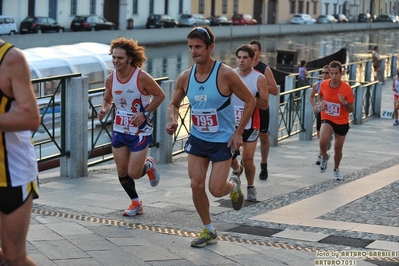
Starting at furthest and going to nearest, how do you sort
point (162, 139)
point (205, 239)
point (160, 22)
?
point (160, 22)
point (162, 139)
point (205, 239)

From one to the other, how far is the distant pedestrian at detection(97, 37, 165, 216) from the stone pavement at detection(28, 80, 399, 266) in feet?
1.47

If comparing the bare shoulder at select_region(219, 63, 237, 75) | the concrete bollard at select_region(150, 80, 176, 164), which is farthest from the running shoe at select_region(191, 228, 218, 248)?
the concrete bollard at select_region(150, 80, 176, 164)

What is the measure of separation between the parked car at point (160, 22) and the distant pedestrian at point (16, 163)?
194 feet

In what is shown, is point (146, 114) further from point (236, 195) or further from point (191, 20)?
point (191, 20)

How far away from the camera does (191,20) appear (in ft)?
219

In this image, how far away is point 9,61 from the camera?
13.8 feet

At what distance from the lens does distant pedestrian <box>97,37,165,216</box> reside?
808cm

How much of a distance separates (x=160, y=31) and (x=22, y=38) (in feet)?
51.7

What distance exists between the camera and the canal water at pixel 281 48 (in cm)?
4369

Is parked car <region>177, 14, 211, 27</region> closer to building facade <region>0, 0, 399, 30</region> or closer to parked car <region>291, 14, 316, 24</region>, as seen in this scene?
building facade <region>0, 0, 399, 30</region>

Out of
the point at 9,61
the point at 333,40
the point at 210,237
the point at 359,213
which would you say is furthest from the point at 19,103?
the point at 333,40

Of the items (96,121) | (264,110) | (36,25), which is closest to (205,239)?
(264,110)

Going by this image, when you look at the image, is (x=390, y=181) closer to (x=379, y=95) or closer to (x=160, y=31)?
(x=379, y=95)

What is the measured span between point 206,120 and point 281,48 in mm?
53720
